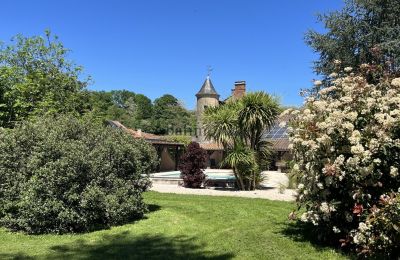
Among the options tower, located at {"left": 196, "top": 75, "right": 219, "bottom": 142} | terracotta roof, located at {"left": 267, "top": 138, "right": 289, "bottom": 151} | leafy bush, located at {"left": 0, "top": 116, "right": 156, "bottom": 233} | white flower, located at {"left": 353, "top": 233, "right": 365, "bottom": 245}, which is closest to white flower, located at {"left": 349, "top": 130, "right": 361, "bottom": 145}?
white flower, located at {"left": 353, "top": 233, "right": 365, "bottom": 245}

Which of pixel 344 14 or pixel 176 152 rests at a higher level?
pixel 344 14

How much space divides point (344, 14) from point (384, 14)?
1.54 metres

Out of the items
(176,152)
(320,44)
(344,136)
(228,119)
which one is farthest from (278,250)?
(176,152)

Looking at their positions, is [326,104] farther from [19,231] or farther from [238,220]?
[19,231]

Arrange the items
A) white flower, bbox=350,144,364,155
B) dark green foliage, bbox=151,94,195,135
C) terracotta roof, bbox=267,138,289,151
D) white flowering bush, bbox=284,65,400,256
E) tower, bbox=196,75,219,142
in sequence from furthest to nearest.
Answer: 1. dark green foliage, bbox=151,94,195,135
2. tower, bbox=196,75,219,142
3. terracotta roof, bbox=267,138,289,151
4. white flower, bbox=350,144,364,155
5. white flowering bush, bbox=284,65,400,256

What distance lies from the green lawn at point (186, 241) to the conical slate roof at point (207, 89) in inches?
1507

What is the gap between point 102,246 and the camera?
21.4 feet

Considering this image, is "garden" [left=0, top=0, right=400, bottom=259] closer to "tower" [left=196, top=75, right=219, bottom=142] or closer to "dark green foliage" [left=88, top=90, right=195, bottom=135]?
"tower" [left=196, top=75, right=219, bottom=142]

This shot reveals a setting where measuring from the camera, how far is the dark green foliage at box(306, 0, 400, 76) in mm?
15031

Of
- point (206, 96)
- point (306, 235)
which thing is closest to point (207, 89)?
point (206, 96)

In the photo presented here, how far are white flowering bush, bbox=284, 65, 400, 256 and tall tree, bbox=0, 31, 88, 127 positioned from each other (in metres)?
9.80

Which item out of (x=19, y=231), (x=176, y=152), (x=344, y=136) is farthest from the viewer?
(x=176, y=152)

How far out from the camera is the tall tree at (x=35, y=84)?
14508 millimetres

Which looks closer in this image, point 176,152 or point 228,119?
point 228,119
